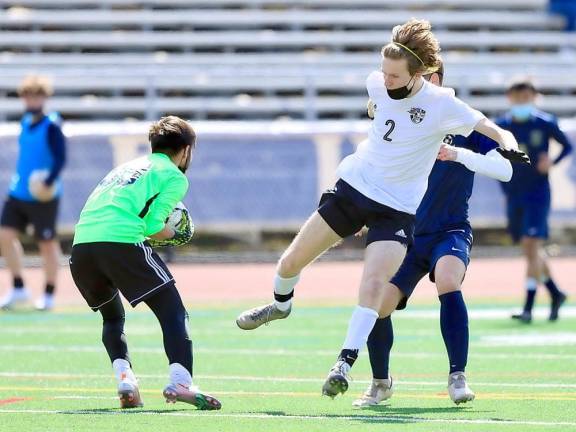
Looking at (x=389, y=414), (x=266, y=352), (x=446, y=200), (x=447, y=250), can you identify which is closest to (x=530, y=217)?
(x=266, y=352)

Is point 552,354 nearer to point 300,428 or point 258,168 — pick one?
point 300,428

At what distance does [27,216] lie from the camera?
51.9ft

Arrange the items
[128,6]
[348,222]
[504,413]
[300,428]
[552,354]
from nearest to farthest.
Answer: [300,428] → [504,413] → [348,222] → [552,354] → [128,6]

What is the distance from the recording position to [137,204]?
788 centimetres

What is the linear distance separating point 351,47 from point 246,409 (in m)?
23.6

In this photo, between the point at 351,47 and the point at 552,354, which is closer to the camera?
the point at 552,354

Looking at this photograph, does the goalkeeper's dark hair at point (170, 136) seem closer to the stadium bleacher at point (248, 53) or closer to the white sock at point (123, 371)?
the white sock at point (123, 371)

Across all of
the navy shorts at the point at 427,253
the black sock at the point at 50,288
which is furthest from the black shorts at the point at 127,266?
the black sock at the point at 50,288

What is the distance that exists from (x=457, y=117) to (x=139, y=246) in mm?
1849

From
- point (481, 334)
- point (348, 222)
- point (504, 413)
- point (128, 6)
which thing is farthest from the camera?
point (128, 6)

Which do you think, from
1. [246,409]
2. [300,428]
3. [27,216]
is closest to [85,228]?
[246,409]

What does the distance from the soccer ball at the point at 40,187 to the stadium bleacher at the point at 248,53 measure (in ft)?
35.3

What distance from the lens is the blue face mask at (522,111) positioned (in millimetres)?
14148

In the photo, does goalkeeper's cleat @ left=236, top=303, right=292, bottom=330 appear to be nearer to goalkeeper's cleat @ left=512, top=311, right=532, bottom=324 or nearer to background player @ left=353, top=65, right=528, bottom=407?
background player @ left=353, top=65, right=528, bottom=407
